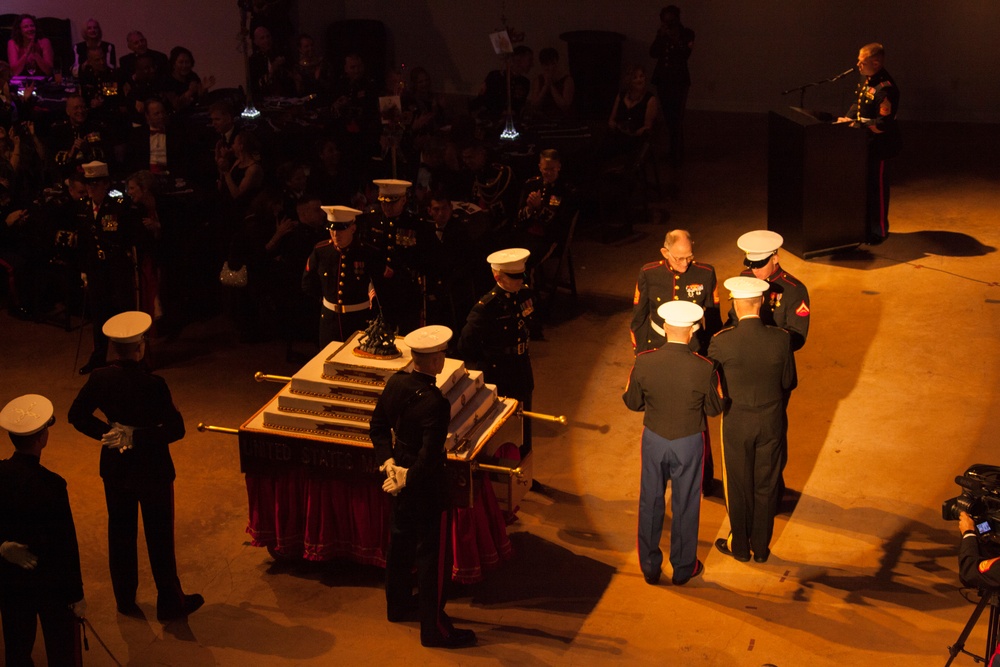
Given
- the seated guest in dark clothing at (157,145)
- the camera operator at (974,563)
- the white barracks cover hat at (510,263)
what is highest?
the seated guest in dark clothing at (157,145)

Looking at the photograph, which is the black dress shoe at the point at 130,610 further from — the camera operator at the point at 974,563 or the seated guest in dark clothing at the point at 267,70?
the seated guest in dark clothing at the point at 267,70

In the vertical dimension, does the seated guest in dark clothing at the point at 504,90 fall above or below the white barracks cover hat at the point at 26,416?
above

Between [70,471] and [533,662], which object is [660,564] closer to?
[533,662]

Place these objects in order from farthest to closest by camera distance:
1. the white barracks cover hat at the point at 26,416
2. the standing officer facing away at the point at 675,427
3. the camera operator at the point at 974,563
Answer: the standing officer facing away at the point at 675,427, the white barracks cover hat at the point at 26,416, the camera operator at the point at 974,563

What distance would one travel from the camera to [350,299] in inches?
266

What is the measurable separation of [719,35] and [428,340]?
404 inches

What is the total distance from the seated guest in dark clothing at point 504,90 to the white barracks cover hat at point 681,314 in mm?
5937

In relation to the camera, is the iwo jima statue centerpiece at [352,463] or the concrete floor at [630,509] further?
the iwo jima statue centerpiece at [352,463]

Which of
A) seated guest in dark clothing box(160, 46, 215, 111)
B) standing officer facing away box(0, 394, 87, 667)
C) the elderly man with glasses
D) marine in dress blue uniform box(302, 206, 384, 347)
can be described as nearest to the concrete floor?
standing officer facing away box(0, 394, 87, 667)

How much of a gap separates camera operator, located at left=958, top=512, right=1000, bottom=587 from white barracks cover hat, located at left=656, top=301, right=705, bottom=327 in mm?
1445

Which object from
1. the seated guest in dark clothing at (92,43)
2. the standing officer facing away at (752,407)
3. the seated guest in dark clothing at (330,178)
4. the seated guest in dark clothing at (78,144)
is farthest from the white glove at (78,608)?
the seated guest in dark clothing at (92,43)

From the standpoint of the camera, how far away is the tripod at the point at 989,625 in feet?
14.0

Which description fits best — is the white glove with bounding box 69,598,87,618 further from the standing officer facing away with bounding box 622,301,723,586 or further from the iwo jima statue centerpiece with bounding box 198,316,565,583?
the standing officer facing away with bounding box 622,301,723,586

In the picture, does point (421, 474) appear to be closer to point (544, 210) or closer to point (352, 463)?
point (352, 463)
